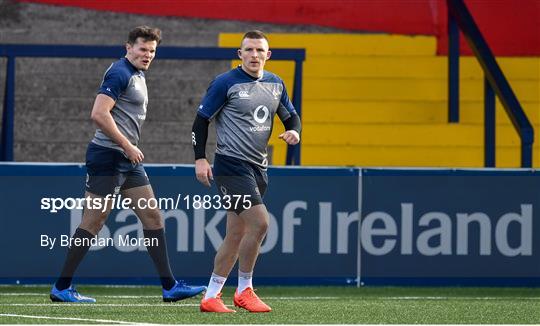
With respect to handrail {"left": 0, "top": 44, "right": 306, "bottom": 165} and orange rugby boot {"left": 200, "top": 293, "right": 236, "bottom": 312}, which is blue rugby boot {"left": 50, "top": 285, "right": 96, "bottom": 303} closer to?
orange rugby boot {"left": 200, "top": 293, "right": 236, "bottom": 312}

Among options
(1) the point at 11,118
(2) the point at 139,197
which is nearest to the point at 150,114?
(1) the point at 11,118

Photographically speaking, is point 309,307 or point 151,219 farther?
point 151,219

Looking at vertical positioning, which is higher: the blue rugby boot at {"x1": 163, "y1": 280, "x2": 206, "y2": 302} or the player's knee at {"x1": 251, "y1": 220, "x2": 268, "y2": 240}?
the player's knee at {"x1": 251, "y1": 220, "x2": 268, "y2": 240}

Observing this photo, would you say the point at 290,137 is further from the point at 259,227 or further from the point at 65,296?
the point at 65,296

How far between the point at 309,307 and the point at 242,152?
1.26 metres

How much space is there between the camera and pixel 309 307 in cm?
884

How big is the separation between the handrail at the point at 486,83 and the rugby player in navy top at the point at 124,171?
4.94 m

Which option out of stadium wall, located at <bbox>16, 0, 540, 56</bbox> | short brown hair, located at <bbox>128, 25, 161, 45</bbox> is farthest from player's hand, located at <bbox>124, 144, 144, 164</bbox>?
stadium wall, located at <bbox>16, 0, 540, 56</bbox>

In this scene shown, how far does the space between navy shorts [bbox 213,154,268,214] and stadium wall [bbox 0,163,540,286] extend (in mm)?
2754

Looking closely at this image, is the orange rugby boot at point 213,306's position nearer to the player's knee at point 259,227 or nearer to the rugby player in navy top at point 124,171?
the player's knee at point 259,227

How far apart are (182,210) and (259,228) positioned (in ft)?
9.71

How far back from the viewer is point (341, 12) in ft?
52.1

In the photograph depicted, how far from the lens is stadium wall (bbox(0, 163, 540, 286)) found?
35.5 ft

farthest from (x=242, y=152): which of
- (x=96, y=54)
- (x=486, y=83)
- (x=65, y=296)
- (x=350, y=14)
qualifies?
(x=350, y=14)
